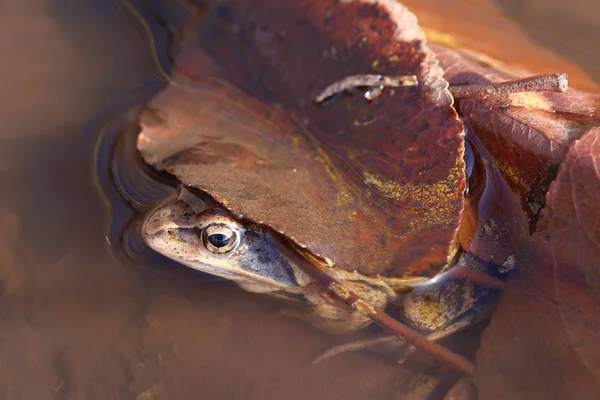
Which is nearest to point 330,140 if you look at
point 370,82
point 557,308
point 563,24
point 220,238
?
point 370,82

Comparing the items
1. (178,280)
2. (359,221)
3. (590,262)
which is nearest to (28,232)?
(178,280)

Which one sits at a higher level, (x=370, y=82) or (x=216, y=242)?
(x=370, y=82)

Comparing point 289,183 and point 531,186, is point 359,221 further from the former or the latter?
point 531,186

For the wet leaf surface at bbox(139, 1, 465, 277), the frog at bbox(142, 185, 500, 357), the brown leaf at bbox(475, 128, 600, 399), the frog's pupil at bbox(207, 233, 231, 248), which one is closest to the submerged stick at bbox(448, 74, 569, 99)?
the brown leaf at bbox(475, 128, 600, 399)

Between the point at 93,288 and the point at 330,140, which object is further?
the point at 93,288

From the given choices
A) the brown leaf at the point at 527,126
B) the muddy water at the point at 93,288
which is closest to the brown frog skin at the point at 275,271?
the muddy water at the point at 93,288

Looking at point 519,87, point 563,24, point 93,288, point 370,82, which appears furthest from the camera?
point 563,24

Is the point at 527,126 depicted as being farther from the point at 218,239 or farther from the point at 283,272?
the point at 218,239

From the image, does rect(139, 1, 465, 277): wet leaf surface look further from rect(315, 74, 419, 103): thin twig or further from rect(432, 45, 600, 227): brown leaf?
rect(432, 45, 600, 227): brown leaf
